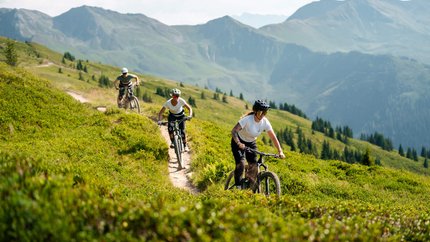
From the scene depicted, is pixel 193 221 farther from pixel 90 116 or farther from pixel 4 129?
pixel 90 116

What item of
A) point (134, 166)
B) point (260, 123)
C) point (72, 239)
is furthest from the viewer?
point (134, 166)

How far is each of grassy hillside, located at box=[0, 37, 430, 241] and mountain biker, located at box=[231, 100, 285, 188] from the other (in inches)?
55.4

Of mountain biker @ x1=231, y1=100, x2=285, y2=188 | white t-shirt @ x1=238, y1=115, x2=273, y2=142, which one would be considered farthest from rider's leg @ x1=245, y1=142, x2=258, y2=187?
white t-shirt @ x1=238, y1=115, x2=273, y2=142

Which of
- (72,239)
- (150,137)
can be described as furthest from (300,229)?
(150,137)

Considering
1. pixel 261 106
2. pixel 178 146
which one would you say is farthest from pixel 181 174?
pixel 261 106

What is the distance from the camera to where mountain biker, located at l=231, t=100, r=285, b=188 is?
12773 mm

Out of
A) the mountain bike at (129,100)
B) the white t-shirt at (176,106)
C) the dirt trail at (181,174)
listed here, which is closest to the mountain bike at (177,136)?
the dirt trail at (181,174)

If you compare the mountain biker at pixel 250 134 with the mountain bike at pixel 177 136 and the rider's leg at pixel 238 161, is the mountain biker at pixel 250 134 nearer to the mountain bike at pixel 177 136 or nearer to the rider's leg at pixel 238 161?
the rider's leg at pixel 238 161

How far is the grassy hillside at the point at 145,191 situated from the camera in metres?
5.25

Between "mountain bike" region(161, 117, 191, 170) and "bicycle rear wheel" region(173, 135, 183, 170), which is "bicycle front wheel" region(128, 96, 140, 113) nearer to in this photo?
"mountain bike" region(161, 117, 191, 170)

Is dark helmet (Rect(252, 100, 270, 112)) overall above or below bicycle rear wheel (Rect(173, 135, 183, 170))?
above

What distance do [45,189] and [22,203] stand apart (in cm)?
60

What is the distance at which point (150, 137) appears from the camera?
908 inches

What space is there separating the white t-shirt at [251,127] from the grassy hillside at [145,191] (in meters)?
2.27
